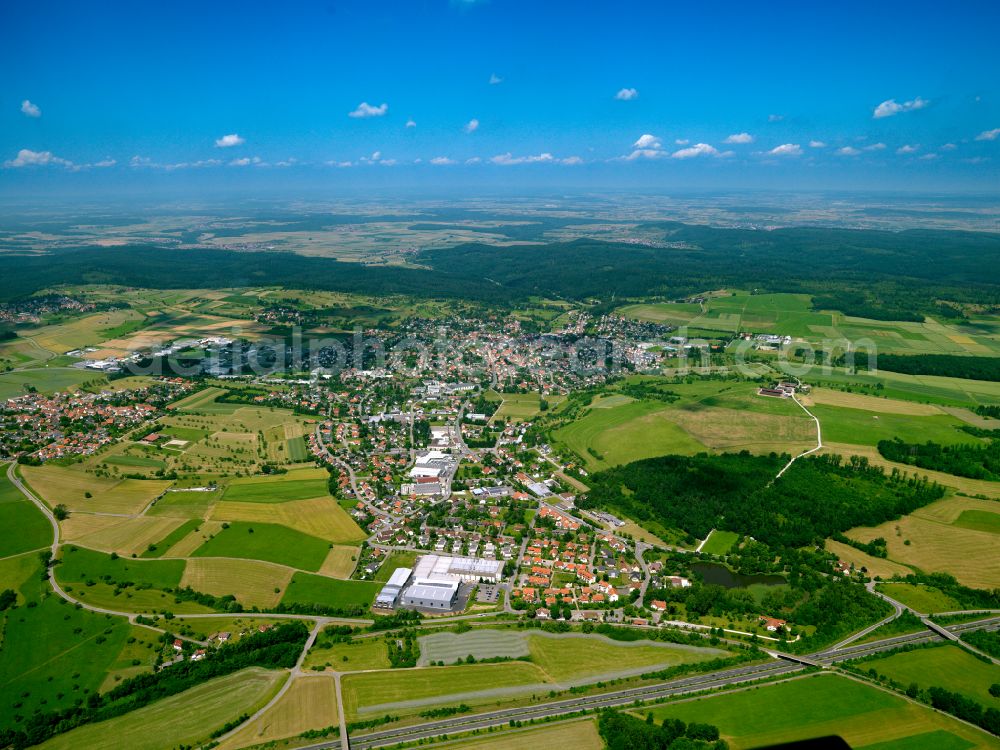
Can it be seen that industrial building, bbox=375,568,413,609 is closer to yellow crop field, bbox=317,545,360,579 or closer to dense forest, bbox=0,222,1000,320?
yellow crop field, bbox=317,545,360,579

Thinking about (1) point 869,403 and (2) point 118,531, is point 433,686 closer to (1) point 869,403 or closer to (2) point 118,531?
(2) point 118,531

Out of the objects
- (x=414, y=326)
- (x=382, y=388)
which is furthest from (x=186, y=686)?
(x=414, y=326)

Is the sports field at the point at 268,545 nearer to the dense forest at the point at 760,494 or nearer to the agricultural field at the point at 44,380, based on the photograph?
the dense forest at the point at 760,494

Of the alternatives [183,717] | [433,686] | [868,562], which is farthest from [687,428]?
[183,717]

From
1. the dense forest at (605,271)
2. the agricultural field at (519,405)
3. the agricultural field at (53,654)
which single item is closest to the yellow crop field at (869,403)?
the agricultural field at (519,405)

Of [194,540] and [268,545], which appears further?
[194,540]
